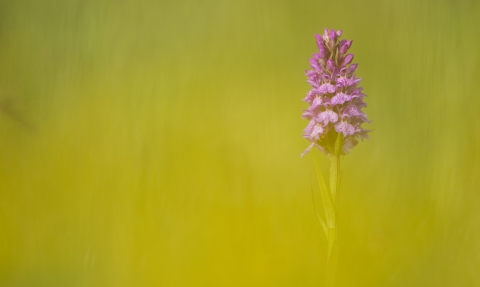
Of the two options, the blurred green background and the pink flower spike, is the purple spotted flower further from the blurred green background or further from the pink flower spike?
the blurred green background

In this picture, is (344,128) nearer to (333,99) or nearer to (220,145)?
(333,99)

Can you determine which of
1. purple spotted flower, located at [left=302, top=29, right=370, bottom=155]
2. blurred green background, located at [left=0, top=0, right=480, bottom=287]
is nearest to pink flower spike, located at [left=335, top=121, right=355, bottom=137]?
purple spotted flower, located at [left=302, top=29, right=370, bottom=155]

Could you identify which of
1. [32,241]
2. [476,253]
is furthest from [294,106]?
[32,241]

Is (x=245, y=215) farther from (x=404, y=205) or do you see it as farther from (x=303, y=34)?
(x=303, y=34)

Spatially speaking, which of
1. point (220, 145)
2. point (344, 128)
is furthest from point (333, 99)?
point (220, 145)

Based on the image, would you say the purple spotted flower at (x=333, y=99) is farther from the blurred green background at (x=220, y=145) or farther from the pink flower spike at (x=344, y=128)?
the blurred green background at (x=220, y=145)

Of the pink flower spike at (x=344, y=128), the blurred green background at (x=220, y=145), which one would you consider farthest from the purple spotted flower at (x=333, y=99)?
the blurred green background at (x=220, y=145)
